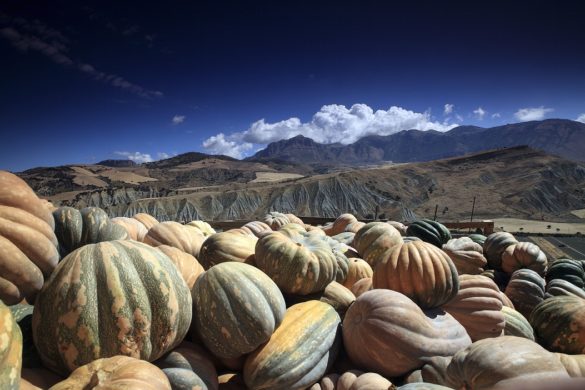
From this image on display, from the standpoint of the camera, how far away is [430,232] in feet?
22.4

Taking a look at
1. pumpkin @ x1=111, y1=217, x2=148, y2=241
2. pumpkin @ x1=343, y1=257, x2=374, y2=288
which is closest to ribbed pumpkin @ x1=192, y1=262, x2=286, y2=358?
pumpkin @ x1=343, y1=257, x2=374, y2=288

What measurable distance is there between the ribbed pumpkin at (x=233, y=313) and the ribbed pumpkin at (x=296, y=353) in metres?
0.11

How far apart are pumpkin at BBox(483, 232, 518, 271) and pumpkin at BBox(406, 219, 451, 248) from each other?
69 centimetres

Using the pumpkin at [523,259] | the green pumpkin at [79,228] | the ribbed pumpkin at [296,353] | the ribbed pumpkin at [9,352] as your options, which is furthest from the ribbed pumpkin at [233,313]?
the pumpkin at [523,259]


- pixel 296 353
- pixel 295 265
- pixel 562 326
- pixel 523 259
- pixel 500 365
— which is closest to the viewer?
pixel 500 365

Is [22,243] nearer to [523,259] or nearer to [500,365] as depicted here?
[500,365]

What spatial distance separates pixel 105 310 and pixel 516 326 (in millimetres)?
3993

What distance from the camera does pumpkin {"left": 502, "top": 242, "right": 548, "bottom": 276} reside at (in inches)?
243

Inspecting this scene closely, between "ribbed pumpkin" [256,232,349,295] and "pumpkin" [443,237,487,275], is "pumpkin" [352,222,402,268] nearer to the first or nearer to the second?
"pumpkin" [443,237,487,275]

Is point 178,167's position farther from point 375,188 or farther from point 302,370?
point 302,370

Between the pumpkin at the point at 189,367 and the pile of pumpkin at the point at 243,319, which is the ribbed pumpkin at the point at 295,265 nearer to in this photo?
the pile of pumpkin at the point at 243,319

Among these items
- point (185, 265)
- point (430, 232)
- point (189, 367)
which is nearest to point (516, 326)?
point (430, 232)

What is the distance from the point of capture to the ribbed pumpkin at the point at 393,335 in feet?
10.1

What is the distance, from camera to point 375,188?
6662cm
